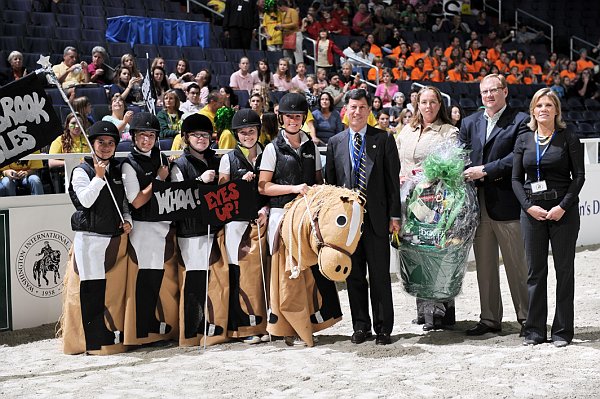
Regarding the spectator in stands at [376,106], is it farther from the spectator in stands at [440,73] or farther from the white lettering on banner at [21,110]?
the white lettering on banner at [21,110]

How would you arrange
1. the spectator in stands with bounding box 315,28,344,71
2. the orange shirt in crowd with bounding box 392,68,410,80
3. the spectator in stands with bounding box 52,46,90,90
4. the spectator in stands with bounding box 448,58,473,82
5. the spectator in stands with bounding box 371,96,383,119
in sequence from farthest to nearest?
the spectator in stands with bounding box 448,58,473,82 → the orange shirt in crowd with bounding box 392,68,410,80 → the spectator in stands with bounding box 315,28,344,71 → the spectator in stands with bounding box 371,96,383,119 → the spectator in stands with bounding box 52,46,90,90

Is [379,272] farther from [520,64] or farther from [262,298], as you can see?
[520,64]

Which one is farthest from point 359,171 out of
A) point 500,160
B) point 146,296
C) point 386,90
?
point 386,90

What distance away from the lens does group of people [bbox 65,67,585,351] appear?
6.04 metres

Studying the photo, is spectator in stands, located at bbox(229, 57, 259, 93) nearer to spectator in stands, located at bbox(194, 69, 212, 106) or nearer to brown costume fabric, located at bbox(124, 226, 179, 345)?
spectator in stands, located at bbox(194, 69, 212, 106)

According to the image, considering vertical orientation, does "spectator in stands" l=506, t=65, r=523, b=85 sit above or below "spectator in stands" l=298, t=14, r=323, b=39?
below

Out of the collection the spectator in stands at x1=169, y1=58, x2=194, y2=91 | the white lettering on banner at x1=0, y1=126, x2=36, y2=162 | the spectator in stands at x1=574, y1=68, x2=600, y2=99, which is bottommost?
the white lettering on banner at x1=0, y1=126, x2=36, y2=162

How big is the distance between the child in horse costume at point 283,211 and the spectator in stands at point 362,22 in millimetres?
12985

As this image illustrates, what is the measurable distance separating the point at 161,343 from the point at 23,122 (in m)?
1.88

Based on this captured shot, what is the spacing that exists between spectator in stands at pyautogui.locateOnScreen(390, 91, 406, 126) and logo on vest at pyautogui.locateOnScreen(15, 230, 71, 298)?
650 centimetres

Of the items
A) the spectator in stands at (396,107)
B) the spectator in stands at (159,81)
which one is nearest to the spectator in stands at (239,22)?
the spectator in stands at (396,107)

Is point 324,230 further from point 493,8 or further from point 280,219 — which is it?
point 493,8

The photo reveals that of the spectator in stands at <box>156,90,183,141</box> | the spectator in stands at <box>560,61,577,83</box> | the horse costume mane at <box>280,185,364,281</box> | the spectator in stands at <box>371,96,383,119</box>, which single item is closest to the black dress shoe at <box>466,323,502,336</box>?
the horse costume mane at <box>280,185,364,281</box>

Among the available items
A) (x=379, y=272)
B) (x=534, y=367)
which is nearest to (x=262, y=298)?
(x=379, y=272)
